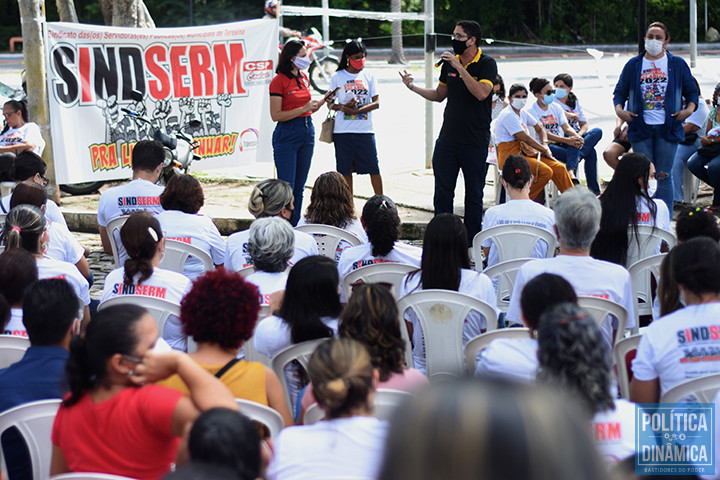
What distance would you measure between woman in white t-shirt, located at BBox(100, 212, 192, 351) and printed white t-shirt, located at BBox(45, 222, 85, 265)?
3.61 ft

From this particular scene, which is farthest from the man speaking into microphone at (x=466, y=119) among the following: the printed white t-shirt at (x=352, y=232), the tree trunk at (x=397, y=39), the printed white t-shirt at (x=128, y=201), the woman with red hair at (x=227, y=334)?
the tree trunk at (x=397, y=39)

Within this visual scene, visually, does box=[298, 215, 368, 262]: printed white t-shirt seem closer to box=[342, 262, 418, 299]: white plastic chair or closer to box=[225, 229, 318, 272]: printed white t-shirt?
box=[225, 229, 318, 272]: printed white t-shirt

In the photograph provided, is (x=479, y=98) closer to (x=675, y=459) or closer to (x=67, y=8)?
(x=675, y=459)

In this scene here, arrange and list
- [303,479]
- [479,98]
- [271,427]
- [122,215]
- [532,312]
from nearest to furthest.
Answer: [303,479], [271,427], [532,312], [122,215], [479,98]

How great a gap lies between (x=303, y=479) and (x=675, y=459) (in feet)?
3.66

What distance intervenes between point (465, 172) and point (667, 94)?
2.14 metres

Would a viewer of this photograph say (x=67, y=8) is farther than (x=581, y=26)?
No

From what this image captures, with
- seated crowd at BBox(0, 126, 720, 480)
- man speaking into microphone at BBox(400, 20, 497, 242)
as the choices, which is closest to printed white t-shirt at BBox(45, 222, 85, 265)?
seated crowd at BBox(0, 126, 720, 480)

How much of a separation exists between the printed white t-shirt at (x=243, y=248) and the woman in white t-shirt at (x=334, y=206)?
59 cm

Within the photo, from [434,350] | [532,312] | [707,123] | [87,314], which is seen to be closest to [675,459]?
[532,312]

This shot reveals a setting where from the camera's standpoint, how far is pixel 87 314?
4895 millimetres

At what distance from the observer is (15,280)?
4074 mm

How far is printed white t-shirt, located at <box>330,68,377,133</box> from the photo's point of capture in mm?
8875

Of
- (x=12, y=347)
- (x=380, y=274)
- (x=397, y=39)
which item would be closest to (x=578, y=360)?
(x=380, y=274)
